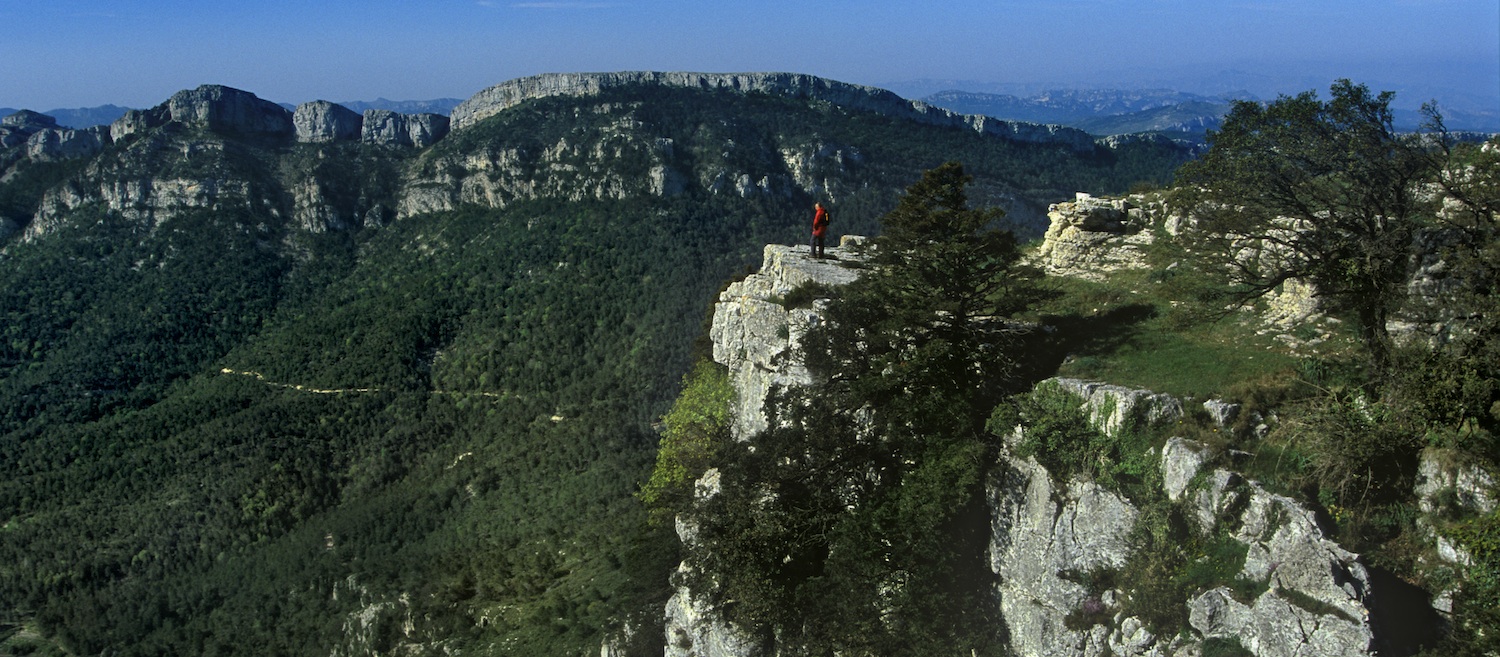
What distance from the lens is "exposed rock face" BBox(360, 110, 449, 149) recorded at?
4759 inches

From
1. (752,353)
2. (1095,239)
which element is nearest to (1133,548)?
(1095,239)

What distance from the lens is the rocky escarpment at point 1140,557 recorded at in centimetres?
1435

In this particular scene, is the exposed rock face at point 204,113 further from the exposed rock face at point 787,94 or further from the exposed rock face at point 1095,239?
the exposed rock face at point 1095,239

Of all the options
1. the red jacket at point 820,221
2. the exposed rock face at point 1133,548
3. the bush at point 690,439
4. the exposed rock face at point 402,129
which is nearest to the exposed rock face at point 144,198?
the exposed rock face at point 402,129

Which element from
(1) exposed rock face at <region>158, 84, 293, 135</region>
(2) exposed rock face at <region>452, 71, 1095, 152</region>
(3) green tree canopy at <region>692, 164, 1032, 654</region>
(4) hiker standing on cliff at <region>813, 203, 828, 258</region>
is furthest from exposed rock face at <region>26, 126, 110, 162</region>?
(3) green tree canopy at <region>692, 164, 1032, 654</region>

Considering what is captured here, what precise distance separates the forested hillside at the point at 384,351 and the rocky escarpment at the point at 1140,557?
13.8 m

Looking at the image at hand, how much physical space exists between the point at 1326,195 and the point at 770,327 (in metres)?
16.5

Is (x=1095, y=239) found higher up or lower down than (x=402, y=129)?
lower down

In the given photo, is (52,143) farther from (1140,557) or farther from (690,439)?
(1140,557)

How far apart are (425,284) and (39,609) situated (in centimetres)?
3932

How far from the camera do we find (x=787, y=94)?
396 feet

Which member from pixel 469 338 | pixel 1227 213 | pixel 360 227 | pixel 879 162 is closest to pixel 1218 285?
pixel 1227 213

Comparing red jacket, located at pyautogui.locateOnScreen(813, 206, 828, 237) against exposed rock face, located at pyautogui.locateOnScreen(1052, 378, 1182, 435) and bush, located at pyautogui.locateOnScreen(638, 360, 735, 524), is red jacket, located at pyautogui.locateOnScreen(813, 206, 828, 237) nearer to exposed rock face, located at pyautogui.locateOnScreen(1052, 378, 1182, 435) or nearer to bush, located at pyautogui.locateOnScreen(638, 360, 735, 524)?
bush, located at pyautogui.locateOnScreen(638, 360, 735, 524)

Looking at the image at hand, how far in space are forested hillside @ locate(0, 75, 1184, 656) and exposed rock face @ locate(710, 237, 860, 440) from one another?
6.17 metres
